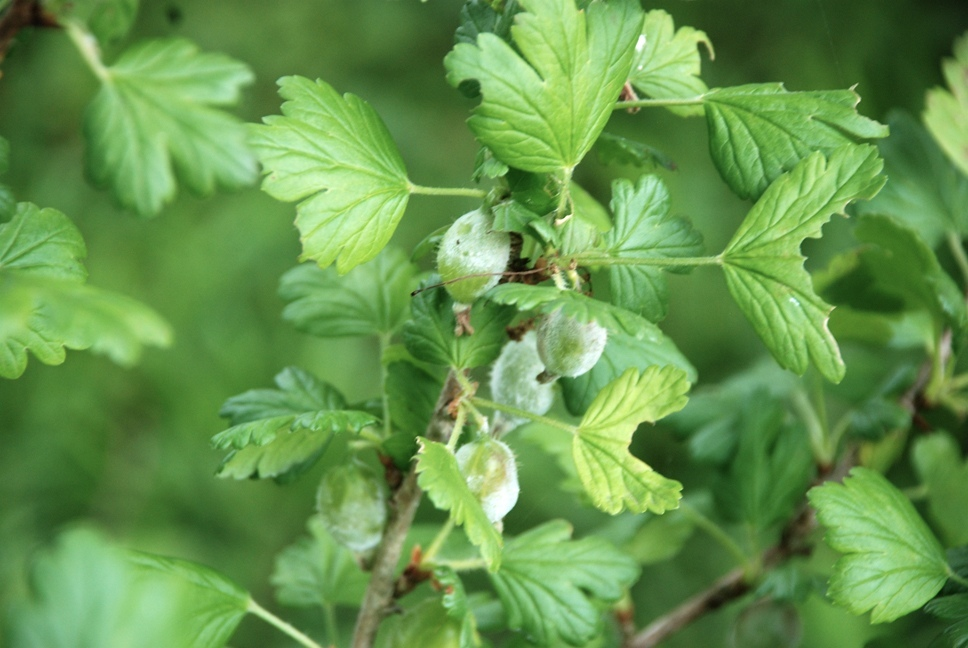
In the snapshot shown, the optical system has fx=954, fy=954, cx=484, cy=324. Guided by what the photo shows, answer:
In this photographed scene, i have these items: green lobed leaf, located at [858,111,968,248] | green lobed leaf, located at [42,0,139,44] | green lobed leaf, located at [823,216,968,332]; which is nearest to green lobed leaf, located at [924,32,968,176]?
green lobed leaf, located at [858,111,968,248]

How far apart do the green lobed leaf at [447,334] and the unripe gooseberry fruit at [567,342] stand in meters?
0.04

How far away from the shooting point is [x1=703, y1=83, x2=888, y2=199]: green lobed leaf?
23.2 inches

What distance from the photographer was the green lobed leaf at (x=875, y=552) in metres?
0.63

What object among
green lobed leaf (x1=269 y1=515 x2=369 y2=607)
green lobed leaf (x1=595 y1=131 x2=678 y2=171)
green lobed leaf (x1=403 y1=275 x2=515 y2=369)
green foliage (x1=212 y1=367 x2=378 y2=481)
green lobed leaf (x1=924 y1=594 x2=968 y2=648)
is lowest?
green lobed leaf (x1=269 y1=515 x2=369 y2=607)

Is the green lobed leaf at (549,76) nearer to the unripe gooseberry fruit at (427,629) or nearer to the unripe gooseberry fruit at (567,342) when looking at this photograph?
the unripe gooseberry fruit at (567,342)

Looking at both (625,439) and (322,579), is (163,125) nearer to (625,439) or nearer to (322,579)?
(322,579)

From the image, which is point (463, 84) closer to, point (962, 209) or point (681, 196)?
point (962, 209)

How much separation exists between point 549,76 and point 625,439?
0.21 metres

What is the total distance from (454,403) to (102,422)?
107 cm

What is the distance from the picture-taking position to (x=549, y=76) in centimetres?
54

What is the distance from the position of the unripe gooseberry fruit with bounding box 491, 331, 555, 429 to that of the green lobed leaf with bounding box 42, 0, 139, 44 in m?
0.48

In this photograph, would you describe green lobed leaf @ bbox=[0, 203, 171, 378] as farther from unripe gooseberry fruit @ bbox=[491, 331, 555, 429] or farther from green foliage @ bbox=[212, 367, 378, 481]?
unripe gooseberry fruit @ bbox=[491, 331, 555, 429]

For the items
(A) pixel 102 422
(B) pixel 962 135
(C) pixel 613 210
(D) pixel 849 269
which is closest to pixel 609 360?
(C) pixel 613 210

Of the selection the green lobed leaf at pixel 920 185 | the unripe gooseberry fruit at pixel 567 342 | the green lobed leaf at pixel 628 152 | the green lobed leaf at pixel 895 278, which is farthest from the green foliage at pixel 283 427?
the green lobed leaf at pixel 920 185
